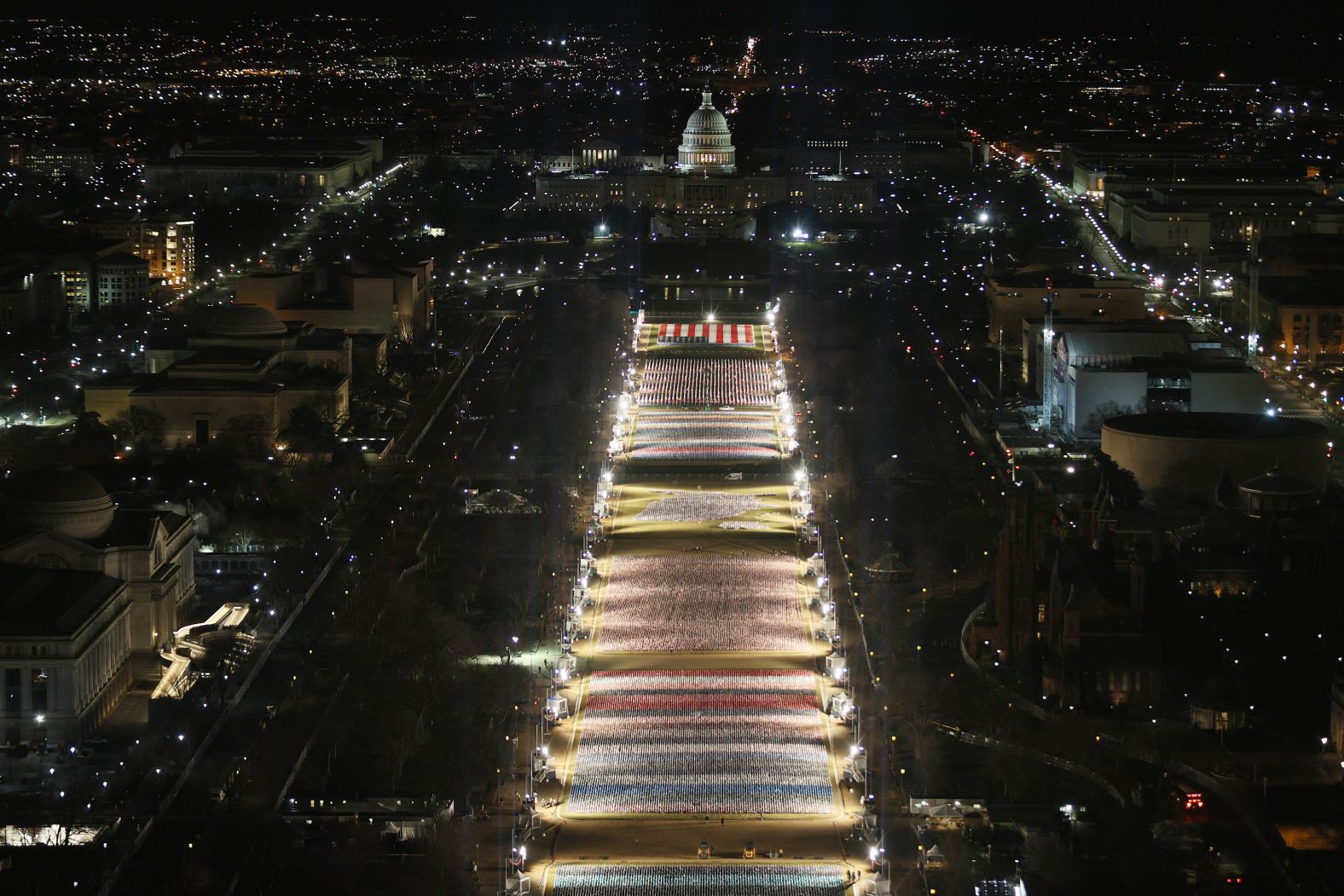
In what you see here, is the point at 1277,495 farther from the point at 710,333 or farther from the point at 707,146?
the point at 707,146

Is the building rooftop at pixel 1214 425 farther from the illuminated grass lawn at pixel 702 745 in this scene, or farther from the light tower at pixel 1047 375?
the illuminated grass lawn at pixel 702 745

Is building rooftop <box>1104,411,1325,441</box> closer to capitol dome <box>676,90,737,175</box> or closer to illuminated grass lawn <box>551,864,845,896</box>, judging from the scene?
illuminated grass lawn <box>551,864,845,896</box>

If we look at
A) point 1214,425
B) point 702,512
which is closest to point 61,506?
point 702,512

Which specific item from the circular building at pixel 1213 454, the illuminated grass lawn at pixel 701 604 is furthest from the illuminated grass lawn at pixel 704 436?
the illuminated grass lawn at pixel 701 604

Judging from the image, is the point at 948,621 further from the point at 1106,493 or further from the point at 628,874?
the point at 628,874

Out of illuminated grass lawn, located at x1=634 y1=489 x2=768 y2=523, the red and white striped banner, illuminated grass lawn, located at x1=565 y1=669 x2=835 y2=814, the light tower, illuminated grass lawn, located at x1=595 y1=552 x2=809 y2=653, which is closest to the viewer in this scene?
illuminated grass lawn, located at x1=565 y1=669 x2=835 y2=814

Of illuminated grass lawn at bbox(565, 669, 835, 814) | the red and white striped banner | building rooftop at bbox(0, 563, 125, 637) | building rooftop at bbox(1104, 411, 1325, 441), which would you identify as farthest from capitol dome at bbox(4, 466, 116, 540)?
the red and white striped banner
